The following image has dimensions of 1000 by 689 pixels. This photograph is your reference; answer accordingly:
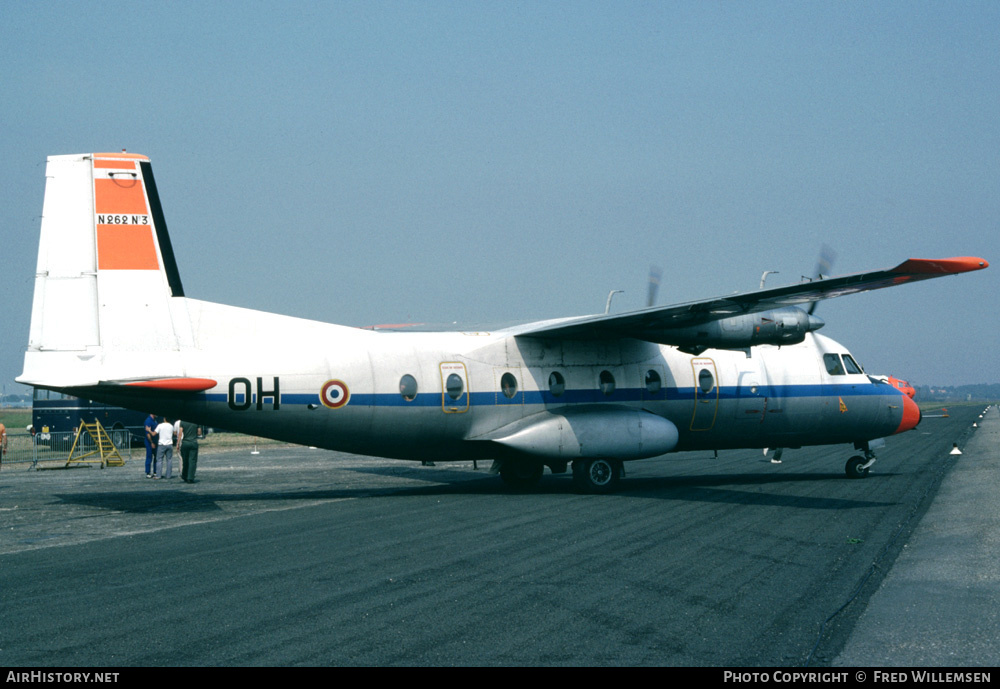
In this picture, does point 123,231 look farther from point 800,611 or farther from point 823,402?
point 823,402

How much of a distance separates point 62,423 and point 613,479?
104 feet

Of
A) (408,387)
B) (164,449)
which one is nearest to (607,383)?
(408,387)

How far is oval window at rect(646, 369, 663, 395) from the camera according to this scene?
20875 millimetres

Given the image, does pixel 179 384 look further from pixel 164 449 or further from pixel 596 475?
pixel 164 449

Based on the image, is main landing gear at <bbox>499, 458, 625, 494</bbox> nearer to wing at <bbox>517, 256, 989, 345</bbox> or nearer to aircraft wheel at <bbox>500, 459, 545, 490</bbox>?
aircraft wheel at <bbox>500, 459, 545, 490</bbox>

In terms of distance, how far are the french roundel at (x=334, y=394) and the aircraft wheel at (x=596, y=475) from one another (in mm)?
5514

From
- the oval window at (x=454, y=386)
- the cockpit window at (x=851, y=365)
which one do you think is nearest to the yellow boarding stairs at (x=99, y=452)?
the oval window at (x=454, y=386)

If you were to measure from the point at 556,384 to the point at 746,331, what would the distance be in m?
4.45

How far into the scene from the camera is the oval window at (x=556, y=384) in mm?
20094

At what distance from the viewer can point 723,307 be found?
1761 cm

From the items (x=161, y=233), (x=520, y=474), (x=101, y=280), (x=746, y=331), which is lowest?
(x=520, y=474)

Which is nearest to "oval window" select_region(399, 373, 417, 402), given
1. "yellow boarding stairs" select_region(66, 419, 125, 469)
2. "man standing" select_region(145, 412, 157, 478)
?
"man standing" select_region(145, 412, 157, 478)
